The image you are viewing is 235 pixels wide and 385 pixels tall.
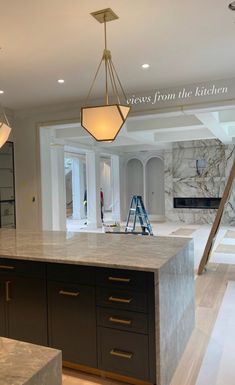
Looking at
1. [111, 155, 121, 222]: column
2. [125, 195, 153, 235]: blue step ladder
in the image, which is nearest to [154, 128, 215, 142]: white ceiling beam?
[125, 195, 153, 235]: blue step ladder

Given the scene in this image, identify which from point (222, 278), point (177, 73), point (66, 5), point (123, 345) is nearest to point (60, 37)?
point (66, 5)

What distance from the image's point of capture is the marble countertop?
2217 millimetres

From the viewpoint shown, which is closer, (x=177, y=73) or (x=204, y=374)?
(x=204, y=374)

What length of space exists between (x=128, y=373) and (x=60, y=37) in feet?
9.85

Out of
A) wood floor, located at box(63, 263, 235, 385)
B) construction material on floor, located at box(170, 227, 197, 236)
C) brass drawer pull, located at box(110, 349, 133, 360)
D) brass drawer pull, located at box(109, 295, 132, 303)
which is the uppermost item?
brass drawer pull, located at box(109, 295, 132, 303)

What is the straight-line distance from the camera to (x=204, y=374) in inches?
94.0

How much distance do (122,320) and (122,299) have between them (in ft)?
0.48

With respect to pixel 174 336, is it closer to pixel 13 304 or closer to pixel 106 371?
pixel 106 371

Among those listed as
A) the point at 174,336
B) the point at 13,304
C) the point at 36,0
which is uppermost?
the point at 36,0

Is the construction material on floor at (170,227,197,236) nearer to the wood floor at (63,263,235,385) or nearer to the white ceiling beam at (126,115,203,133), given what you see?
the white ceiling beam at (126,115,203,133)

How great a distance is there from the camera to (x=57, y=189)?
836 cm

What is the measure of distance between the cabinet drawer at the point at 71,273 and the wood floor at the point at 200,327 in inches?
28.7

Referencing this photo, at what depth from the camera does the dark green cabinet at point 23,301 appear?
8.05 ft

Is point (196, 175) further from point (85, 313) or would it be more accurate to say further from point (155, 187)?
point (85, 313)
